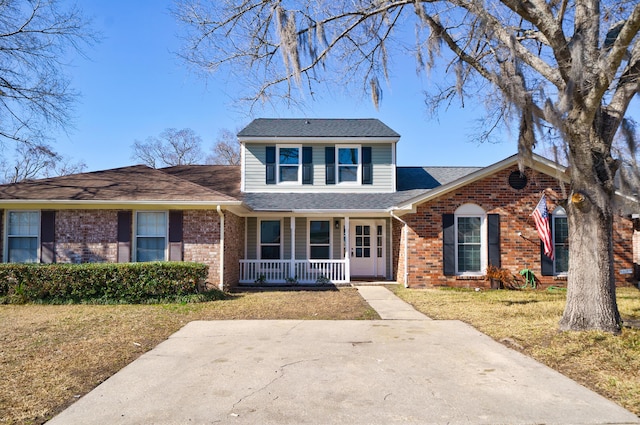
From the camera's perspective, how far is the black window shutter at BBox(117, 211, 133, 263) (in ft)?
38.8

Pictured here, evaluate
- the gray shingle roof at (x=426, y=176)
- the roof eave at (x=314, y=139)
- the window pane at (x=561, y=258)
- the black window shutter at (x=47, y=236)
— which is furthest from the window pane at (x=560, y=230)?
the black window shutter at (x=47, y=236)

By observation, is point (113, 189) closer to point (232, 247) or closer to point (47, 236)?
point (47, 236)

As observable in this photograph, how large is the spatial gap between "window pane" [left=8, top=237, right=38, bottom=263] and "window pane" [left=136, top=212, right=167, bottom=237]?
2.70 meters

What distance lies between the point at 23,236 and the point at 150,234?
329cm

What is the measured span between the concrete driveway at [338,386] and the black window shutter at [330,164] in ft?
30.5

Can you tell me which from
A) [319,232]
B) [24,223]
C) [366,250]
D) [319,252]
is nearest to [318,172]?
[319,232]

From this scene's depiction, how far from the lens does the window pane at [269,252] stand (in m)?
A: 15.3

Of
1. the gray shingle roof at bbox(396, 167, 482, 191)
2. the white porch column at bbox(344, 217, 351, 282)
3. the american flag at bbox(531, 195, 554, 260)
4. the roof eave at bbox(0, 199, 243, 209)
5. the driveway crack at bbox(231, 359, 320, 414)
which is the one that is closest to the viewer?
the driveway crack at bbox(231, 359, 320, 414)

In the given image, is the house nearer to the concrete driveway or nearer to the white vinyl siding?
the white vinyl siding

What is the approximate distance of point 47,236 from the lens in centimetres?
1184

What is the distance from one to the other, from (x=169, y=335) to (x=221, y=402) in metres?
3.31

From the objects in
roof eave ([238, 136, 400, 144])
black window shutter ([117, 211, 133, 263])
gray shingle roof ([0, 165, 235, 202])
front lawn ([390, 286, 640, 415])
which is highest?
roof eave ([238, 136, 400, 144])

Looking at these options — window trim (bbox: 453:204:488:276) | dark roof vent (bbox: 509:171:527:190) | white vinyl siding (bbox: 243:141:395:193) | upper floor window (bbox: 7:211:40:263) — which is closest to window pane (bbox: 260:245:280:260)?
white vinyl siding (bbox: 243:141:395:193)

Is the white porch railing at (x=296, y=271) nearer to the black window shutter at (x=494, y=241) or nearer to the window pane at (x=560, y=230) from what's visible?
the black window shutter at (x=494, y=241)
